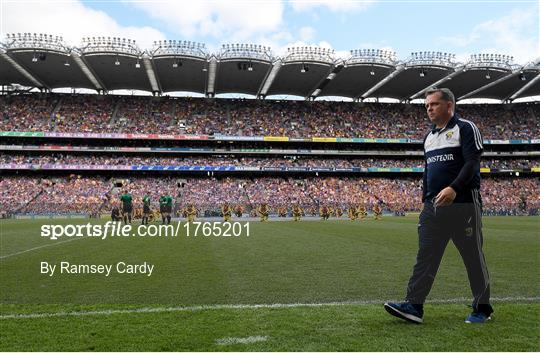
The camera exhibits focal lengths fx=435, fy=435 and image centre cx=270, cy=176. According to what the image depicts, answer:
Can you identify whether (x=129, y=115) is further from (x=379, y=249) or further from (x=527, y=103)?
(x=527, y=103)

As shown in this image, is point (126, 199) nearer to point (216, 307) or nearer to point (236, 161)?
point (216, 307)

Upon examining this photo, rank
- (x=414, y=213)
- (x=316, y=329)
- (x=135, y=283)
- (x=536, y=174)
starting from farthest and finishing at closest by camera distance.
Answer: (x=536, y=174), (x=414, y=213), (x=135, y=283), (x=316, y=329)

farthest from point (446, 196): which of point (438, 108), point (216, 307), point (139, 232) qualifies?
point (139, 232)

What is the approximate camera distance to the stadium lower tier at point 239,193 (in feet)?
132

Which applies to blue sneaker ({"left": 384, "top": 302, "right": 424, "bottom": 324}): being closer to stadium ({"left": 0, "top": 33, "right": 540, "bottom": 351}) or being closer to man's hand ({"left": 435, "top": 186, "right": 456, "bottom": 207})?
man's hand ({"left": 435, "top": 186, "right": 456, "bottom": 207})

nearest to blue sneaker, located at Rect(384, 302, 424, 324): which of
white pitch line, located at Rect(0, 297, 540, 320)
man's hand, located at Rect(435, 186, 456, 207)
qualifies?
white pitch line, located at Rect(0, 297, 540, 320)

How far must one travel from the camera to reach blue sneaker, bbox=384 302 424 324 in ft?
13.5

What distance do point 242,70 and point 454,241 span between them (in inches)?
1678

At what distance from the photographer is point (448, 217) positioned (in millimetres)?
4191

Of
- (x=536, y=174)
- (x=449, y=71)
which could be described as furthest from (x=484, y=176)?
(x=449, y=71)

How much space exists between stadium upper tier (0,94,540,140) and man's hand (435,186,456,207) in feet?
159

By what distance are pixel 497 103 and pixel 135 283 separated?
6291cm

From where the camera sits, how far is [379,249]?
1179 cm

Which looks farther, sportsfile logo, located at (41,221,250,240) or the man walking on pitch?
sportsfile logo, located at (41,221,250,240)
